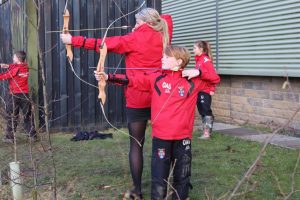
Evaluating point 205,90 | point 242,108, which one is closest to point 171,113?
point 205,90

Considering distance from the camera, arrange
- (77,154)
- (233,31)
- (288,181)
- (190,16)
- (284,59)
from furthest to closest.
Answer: (190,16) → (233,31) → (284,59) → (77,154) → (288,181)

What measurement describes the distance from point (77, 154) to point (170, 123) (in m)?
3.35

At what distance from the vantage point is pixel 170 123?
433 centimetres

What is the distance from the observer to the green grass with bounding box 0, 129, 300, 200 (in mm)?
5191

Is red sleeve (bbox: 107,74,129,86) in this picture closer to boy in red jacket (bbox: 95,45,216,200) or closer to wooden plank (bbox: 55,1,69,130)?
boy in red jacket (bbox: 95,45,216,200)

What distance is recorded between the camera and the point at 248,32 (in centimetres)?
927

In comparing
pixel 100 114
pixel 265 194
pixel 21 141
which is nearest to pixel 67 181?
pixel 265 194

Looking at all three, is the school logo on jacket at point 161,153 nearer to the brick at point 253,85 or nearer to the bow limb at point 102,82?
the bow limb at point 102,82

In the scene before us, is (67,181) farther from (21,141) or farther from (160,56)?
(21,141)

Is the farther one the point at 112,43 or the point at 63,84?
the point at 63,84

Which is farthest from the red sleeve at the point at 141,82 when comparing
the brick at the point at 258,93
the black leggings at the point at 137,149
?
the brick at the point at 258,93

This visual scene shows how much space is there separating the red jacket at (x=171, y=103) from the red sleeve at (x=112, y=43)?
354mm

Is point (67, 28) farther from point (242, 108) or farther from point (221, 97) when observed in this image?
point (221, 97)

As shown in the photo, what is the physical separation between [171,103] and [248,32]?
5.33 meters
